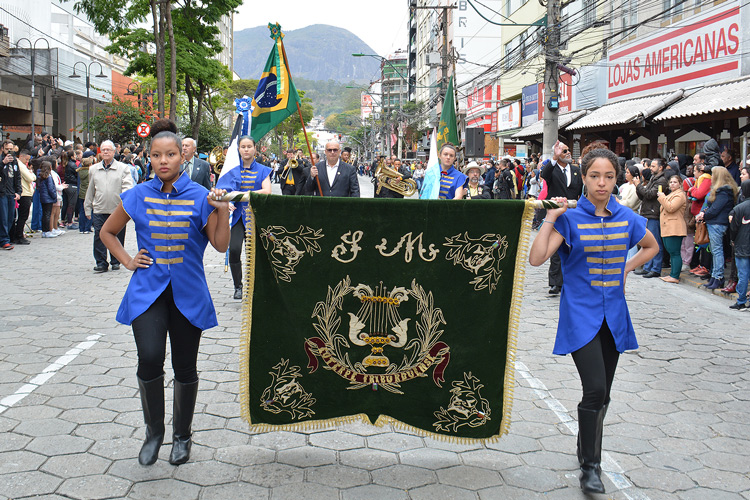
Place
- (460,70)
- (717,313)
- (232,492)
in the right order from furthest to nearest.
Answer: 1. (460,70)
2. (717,313)
3. (232,492)

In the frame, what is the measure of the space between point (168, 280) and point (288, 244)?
69cm

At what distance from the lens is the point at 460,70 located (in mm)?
67062

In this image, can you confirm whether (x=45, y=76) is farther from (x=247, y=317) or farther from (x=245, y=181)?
(x=247, y=317)

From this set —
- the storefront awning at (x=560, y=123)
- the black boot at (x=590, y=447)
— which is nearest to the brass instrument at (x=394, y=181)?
the black boot at (x=590, y=447)

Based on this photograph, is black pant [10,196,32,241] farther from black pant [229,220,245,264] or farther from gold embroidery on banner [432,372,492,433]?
gold embroidery on banner [432,372,492,433]

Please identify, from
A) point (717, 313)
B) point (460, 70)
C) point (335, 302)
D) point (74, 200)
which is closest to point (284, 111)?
point (335, 302)

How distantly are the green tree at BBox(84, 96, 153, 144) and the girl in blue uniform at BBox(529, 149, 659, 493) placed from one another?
3185 cm

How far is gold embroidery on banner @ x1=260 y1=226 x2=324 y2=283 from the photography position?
404cm

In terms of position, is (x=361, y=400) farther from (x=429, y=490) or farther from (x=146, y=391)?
(x=146, y=391)

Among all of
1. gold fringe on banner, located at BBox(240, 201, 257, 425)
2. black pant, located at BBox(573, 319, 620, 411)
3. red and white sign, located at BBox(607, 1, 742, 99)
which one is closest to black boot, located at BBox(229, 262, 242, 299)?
gold fringe on banner, located at BBox(240, 201, 257, 425)

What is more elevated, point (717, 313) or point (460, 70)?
point (460, 70)

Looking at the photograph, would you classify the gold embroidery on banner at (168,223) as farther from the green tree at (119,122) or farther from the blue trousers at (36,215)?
the green tree at (119,122)

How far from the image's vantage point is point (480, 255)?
405cm

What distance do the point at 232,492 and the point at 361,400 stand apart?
0.84 metres
